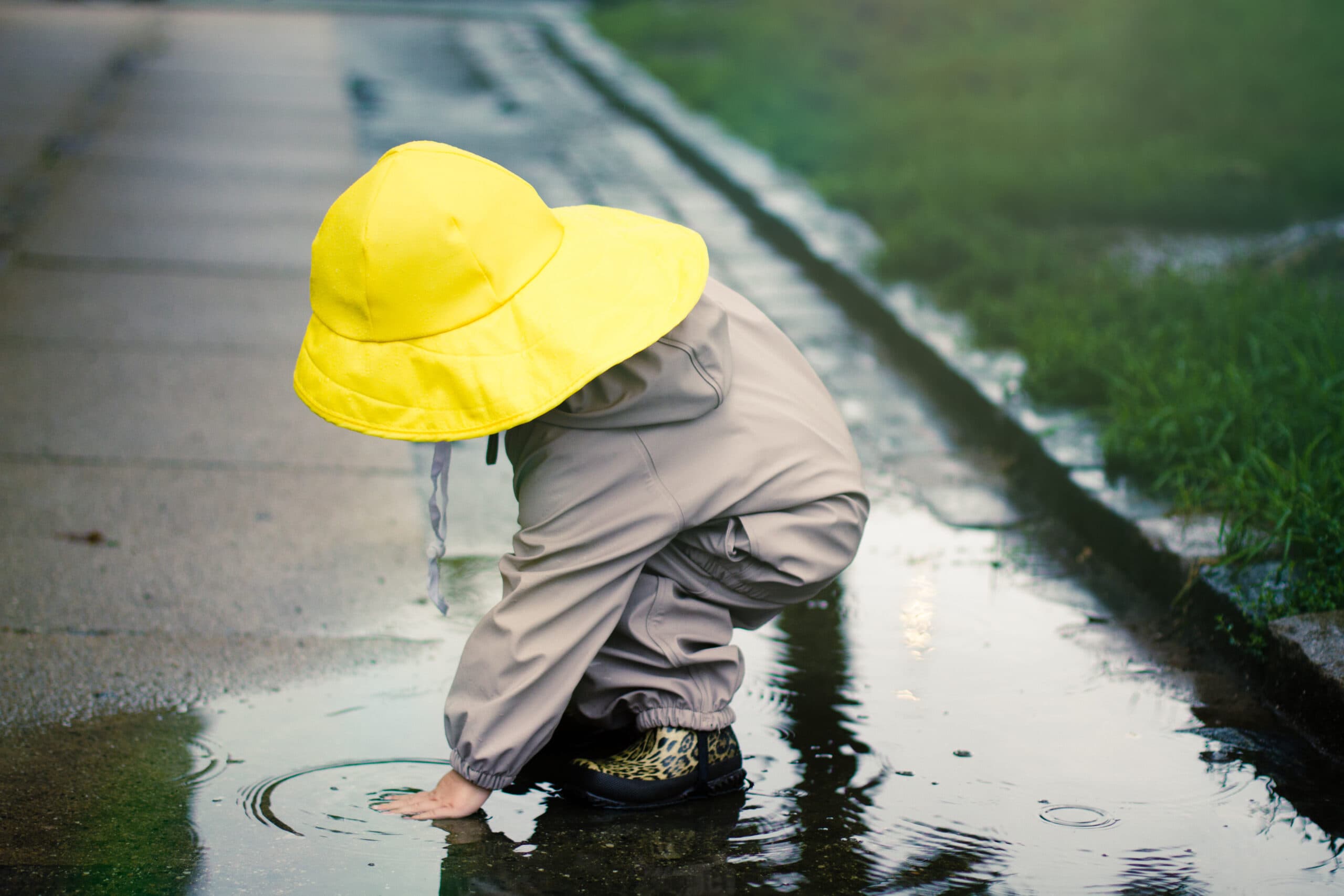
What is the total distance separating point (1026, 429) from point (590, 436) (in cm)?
200

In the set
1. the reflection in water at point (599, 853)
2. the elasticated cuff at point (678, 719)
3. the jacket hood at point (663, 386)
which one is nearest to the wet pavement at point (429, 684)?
the reflection in water at point (599, 853)

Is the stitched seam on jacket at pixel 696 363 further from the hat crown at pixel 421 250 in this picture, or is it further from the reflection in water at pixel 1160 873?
the reflection in water at pixel 1160 873

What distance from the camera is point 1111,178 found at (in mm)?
6137

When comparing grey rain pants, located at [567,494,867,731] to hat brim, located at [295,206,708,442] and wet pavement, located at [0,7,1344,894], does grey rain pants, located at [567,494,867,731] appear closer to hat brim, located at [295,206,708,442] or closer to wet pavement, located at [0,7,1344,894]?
wet pavement, located at [0,7,1344,894]

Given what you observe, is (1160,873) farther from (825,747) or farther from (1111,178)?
(1111,178)

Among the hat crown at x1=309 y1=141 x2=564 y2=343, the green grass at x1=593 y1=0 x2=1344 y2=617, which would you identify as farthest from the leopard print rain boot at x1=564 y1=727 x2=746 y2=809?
the green grass at x1=593 y1=0 x2=1344 y2=617

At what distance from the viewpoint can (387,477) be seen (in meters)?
3.55

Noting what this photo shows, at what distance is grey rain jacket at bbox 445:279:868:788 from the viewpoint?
1.96 m

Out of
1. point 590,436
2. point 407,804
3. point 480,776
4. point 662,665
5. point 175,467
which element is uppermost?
point 590,436

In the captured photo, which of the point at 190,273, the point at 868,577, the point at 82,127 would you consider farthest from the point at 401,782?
the point at 82,127

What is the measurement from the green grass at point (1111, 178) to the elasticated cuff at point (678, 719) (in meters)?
1.24

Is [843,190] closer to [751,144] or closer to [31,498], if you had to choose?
[751,144]

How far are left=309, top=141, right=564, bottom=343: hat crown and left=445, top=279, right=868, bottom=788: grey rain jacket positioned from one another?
0.74ft

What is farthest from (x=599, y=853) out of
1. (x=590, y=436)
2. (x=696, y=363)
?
(x=696, y=363)
